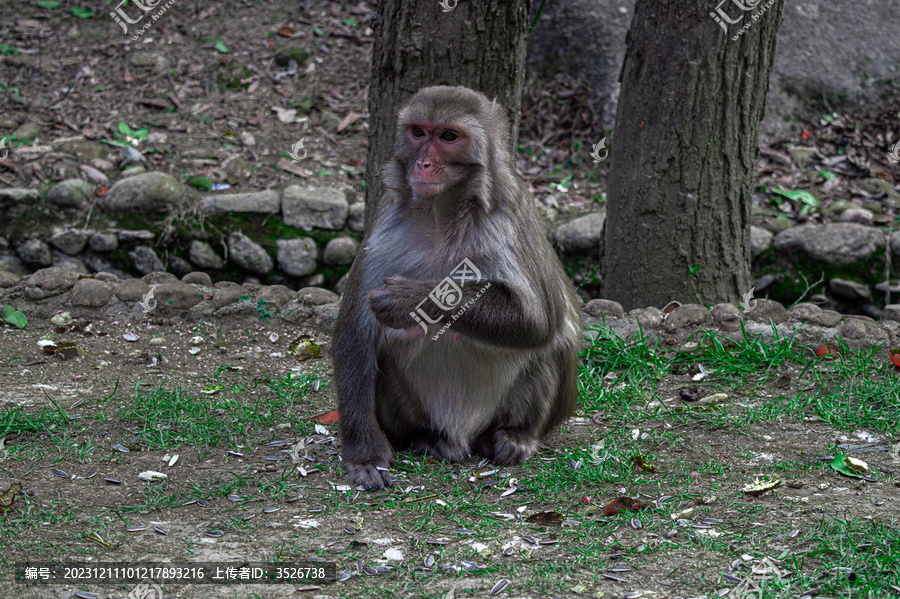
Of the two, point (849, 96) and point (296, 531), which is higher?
point (849, 96)

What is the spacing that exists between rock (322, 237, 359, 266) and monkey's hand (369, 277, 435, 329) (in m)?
3.74

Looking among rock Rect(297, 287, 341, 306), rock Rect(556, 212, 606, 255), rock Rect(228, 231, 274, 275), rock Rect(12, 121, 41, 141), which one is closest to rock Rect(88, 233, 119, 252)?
rock Rect(228, 231, 274, 275)

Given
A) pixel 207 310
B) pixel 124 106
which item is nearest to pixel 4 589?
pixel 207 310

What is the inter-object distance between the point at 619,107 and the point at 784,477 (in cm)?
317

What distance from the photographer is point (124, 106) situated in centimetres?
897

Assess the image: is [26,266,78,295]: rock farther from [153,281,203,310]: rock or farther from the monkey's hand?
the monkey's hand

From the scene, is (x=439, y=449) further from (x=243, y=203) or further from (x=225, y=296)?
(x=243, y=203)

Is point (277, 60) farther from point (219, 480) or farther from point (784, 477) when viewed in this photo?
point (784, 477)

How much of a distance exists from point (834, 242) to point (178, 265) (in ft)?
17.9

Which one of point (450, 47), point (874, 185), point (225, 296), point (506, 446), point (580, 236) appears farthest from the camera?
point (874, 185)

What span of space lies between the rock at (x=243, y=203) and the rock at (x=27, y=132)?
219 centimetres

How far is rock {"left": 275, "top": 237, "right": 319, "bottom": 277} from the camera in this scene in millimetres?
7426

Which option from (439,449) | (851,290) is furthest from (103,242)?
(851,290)

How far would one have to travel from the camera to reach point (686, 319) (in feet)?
18.6
